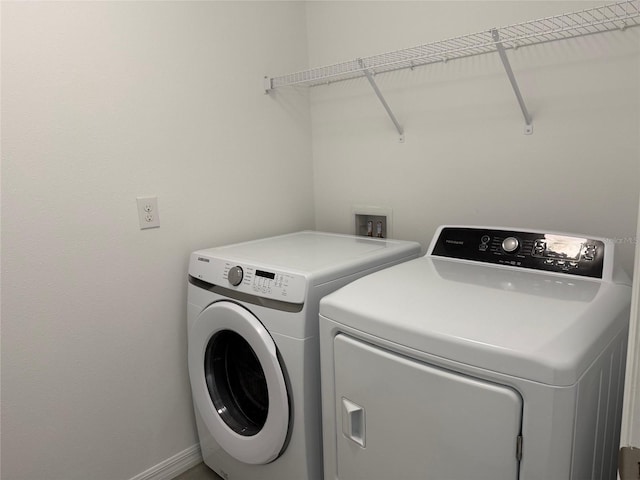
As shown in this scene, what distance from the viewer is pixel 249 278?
1.39 metres

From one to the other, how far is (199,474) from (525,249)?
1.59m

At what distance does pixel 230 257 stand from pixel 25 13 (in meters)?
0.98

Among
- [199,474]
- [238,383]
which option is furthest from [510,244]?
[199,474]

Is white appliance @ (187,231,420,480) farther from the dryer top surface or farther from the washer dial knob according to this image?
the washer dial knob

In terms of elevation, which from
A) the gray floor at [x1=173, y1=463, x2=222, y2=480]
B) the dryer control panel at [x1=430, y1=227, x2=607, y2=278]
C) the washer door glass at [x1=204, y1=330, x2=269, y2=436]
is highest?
the dryer control panel at [x1=430, y1=227, x2=607, y2=278]

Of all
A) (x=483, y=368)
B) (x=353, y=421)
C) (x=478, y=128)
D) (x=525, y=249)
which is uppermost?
(x=478, y=128)

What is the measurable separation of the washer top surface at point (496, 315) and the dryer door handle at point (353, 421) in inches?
8.4

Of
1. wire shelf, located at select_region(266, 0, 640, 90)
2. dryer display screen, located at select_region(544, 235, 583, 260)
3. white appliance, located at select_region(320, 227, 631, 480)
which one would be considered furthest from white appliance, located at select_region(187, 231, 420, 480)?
wire shelf, located at select_region(266, 0, 640, 90)

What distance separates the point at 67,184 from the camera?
1403 mm

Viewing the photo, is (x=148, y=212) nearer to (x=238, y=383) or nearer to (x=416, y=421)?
(x=238, y=383)

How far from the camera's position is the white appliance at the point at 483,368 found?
779 mm

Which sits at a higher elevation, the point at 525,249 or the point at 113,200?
the point at 113,200

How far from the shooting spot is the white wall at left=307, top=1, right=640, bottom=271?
52.6 inches

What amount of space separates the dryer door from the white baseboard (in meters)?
0.95
